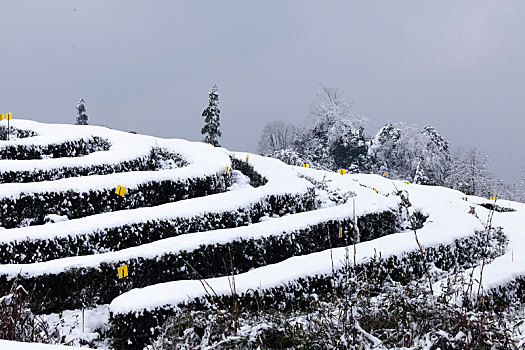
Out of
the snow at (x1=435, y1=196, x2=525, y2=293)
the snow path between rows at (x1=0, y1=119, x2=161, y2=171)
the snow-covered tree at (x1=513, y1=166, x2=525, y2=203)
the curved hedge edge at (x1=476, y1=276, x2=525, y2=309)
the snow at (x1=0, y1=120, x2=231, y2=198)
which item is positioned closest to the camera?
the curved hedge edge at (x1=476, y1=276, x2=525, y2=309)

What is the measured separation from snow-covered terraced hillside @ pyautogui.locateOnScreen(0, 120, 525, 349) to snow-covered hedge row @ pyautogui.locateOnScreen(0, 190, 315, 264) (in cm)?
2

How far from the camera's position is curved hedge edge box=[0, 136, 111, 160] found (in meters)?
12.6

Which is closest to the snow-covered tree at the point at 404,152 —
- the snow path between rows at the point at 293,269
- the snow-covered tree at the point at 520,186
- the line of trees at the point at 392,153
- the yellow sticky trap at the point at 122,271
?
the line of trees at the point at 392,153

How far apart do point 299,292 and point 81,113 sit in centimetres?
3921

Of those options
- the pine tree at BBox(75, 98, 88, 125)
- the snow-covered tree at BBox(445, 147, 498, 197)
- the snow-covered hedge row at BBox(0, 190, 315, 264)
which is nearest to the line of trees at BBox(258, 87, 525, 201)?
the snow-covered tree at BBox(445, 147, 498, 197)

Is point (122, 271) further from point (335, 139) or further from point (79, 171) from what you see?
point (335, 139)

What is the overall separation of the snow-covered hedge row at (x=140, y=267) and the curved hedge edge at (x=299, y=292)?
918 millimetres

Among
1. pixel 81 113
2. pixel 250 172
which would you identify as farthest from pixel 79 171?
pixel 81 113

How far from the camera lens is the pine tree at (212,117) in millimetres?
33906

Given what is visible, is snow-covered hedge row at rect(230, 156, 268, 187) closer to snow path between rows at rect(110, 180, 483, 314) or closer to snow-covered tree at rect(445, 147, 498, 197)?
snow path between rows at rect(110, 180, 483, 314)

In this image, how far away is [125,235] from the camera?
323 inches

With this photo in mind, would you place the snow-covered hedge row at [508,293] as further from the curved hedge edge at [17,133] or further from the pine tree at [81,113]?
the pine tree at [81,113]

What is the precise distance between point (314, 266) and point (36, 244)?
486 cm

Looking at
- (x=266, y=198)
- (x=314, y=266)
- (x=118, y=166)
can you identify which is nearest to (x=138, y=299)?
(x=314, y=266)
